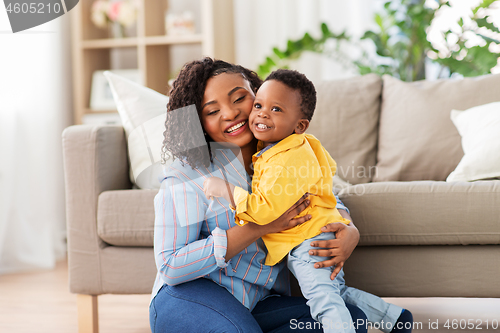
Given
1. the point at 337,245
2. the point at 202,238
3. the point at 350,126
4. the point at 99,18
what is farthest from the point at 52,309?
the point at 99,18

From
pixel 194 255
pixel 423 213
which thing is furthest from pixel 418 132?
pixel 194 255

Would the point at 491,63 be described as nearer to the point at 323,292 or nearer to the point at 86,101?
the point at 323,292

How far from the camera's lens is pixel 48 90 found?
2.55 meters

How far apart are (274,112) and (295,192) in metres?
0.18

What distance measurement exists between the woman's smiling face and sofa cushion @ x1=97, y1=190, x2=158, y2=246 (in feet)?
1.39

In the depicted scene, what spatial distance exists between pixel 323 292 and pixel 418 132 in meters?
0.99

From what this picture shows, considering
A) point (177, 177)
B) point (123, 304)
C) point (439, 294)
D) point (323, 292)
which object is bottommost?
point (123, 304)

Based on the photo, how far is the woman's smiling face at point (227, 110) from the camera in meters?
1.00

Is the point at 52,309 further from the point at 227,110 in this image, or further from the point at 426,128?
the point at 426,128

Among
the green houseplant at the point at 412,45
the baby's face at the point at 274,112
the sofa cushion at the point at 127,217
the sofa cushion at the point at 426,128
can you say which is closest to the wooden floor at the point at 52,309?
the sofa cushion at the point at 127,217

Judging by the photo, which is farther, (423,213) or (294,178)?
(423,213)

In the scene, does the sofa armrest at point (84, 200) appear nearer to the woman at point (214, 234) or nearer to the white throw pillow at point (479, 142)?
the woman at point (214, 234)

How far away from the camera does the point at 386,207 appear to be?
48.9 inches

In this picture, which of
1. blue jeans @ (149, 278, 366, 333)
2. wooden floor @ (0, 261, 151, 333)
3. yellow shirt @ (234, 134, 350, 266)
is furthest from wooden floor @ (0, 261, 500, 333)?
yellow shirt @ (234, 134, 350, 266)
